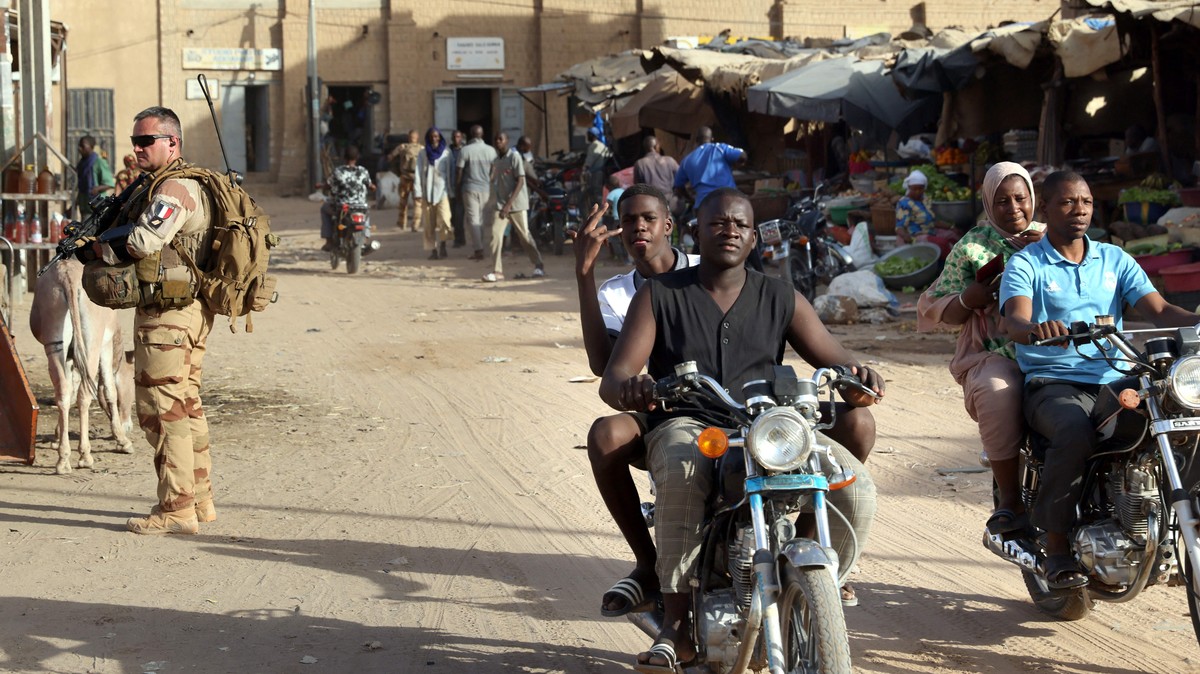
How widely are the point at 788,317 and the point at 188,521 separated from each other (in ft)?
12.2

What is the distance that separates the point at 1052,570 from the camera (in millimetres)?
4672

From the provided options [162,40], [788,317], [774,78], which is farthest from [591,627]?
[162,40]

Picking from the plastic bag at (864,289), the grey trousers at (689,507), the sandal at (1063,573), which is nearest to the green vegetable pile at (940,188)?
the plastic bag at (864,289)

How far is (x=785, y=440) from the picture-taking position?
374 cm

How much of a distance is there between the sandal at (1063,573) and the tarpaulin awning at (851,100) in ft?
43.9

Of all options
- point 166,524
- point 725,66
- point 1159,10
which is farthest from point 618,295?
point 725,66

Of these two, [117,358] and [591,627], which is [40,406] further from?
[591,627]

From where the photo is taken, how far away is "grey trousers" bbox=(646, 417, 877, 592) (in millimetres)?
4109

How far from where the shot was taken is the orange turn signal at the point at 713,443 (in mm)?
3811

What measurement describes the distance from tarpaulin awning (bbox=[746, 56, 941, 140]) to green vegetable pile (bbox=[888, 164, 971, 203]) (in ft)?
2.36

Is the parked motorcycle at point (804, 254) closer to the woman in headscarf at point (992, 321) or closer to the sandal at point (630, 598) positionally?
the woman in headscarf at point (992, 321)

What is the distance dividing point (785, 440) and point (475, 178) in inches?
676

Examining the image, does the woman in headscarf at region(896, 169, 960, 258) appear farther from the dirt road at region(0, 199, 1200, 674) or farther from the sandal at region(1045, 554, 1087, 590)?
the sandal at region(1045, 554, 1087, 590)

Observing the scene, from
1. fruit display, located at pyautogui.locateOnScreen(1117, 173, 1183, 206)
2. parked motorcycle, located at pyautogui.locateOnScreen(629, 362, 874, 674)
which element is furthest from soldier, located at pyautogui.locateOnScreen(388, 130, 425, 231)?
parked motorcycle, located at pyautogui.locateOnScreen(629, 362, 874, 674)
